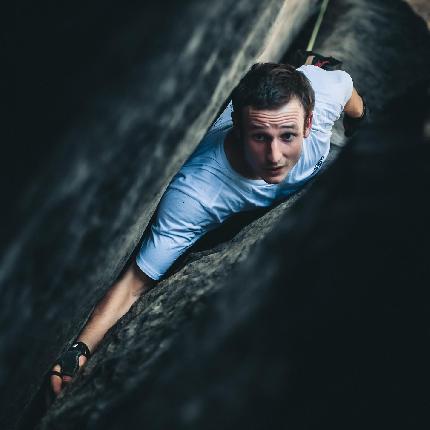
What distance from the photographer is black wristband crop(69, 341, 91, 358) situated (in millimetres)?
1723

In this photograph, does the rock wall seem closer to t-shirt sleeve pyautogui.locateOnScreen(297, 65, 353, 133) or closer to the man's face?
the man's face

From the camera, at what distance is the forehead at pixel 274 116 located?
2133 mm

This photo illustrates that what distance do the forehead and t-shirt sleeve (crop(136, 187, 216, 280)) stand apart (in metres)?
0.50

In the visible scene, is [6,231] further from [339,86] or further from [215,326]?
[339,86]

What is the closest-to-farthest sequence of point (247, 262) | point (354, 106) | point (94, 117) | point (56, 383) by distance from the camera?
point (94, 117)
point (247, 262)
point (56, 383)
point (354, 106)

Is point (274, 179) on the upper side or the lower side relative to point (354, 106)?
upper

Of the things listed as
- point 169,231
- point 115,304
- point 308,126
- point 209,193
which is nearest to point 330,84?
point 308,126

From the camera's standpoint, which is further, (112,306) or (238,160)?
(238,160)

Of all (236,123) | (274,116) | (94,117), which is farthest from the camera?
(236,123)

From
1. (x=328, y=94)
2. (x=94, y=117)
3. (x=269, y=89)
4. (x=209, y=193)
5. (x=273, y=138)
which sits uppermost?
(x=94, y=117)

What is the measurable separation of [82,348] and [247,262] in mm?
1259

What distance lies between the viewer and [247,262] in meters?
0.73

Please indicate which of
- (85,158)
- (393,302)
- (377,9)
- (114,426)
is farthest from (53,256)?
(377,9)

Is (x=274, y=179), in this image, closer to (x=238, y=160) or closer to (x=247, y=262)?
(x=238, y=160)
